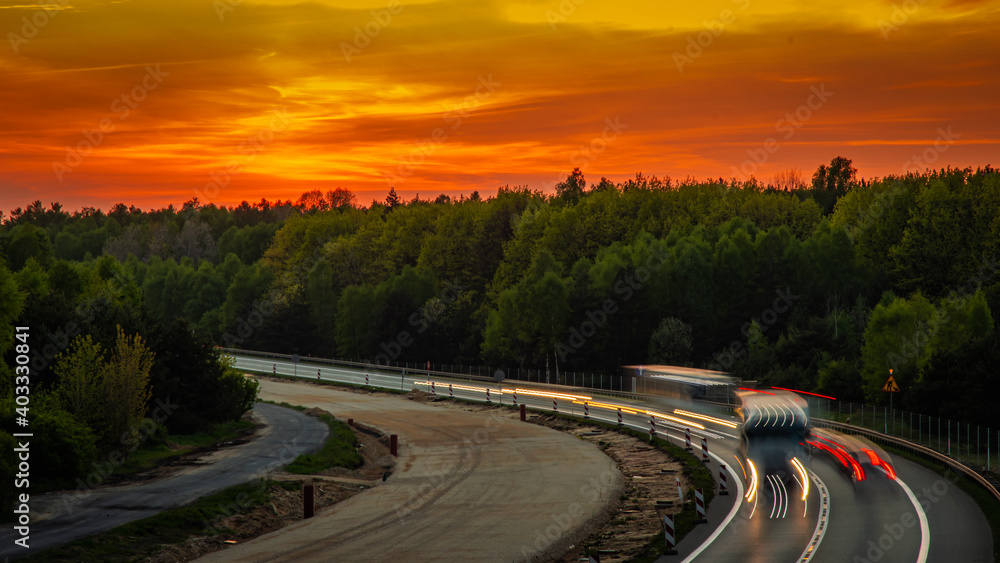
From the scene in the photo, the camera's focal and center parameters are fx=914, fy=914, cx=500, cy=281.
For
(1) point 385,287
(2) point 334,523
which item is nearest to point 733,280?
(1) point 385,287

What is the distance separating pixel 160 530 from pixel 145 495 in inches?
240

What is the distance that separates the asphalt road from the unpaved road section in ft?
15.6

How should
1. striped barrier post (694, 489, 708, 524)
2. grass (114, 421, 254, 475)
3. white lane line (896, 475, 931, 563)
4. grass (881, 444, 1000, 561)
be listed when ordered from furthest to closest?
grass (114, 421, 254, 475) → striped barrier post (694, 489, 708, 524) → grass (881, 444, 1000, 561) → white lane line (896, 475, 931, 563)

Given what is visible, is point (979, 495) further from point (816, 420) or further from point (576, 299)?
point (576, 299)

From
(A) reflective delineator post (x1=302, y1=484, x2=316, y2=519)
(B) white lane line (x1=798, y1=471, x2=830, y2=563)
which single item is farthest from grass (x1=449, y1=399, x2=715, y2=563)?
(A) reflective delineator post (x1=302, y1=484, x2=316, y2=519)

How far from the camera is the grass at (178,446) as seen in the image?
137ft

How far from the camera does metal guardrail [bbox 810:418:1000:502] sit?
3340cm

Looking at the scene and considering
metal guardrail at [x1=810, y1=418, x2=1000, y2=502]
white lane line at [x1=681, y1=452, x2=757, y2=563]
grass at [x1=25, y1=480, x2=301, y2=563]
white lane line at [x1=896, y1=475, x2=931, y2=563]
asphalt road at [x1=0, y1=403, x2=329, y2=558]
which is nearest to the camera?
white lane line at [x1=896, y1=475, x2=931, y2=563]

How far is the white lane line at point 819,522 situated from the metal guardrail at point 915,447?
217 inches

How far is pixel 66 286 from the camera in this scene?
7081 centimetres

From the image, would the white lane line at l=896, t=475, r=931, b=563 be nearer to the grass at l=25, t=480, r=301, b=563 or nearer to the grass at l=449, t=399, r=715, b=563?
the grass at l=449, t=399, r=715, b=563

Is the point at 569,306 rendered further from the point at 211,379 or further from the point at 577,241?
the point at 211,379

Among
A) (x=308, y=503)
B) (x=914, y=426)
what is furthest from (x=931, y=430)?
(x=308, y=503)

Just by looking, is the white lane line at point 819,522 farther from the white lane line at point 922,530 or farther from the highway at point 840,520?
the white lane line at point 922,530
